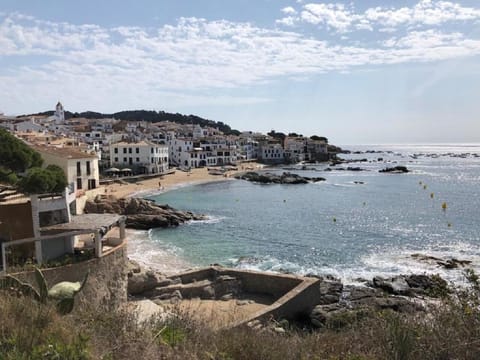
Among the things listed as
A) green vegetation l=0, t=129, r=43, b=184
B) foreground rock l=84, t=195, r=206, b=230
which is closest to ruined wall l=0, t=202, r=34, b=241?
green vegetation l=0, t=129, r=43, b=184

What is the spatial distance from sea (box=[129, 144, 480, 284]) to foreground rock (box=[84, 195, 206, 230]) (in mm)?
1293

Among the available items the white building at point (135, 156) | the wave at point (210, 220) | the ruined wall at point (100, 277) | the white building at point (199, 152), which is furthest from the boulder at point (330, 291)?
the white building at point (199, 152)

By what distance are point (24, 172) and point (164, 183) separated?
45928 millimetres

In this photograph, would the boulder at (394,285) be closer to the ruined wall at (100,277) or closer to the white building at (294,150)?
the ruined wall at (100,277)

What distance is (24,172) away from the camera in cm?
2153

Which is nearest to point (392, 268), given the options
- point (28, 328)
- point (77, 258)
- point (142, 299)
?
point (142, 299)

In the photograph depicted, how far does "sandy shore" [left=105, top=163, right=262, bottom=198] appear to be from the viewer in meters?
55.8

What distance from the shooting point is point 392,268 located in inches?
942

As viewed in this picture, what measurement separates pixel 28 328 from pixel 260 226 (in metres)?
31.7

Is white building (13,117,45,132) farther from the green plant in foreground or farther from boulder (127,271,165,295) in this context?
the green plant in foreground

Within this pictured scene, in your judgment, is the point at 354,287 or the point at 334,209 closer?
the point at 354,287

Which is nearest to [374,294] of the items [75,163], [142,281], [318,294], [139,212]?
[318,294]

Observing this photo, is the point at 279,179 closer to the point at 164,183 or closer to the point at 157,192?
the point at 164,183

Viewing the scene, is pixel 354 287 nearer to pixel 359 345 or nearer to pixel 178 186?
pixel 359 345
